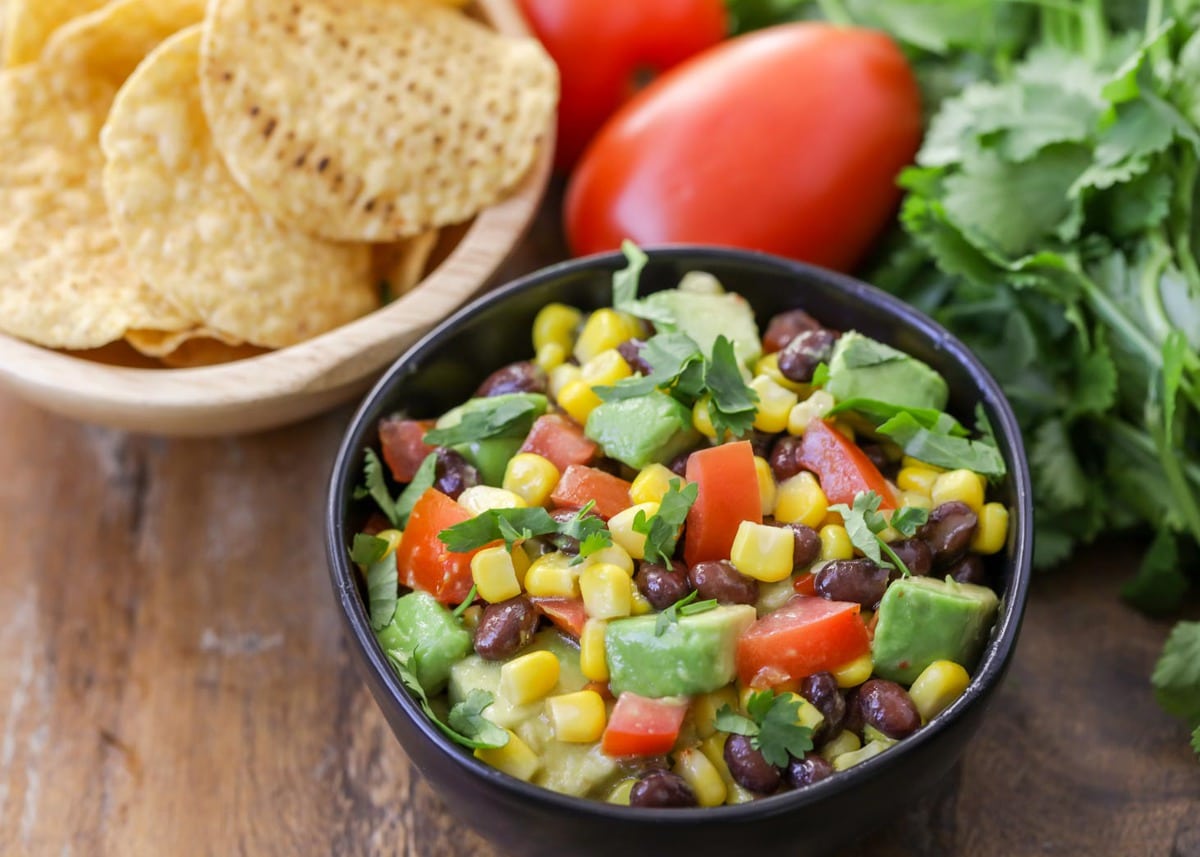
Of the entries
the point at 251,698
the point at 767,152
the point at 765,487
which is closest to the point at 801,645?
the point at 765,487

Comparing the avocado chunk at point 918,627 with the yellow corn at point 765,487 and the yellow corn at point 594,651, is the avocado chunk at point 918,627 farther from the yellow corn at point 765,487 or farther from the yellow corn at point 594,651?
the yellow corn at point 594,651

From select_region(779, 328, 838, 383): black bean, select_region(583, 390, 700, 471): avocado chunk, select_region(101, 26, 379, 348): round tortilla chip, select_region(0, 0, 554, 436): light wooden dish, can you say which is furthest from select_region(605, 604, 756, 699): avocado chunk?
select_region(101, 26, 379, 348): round tortilla chip

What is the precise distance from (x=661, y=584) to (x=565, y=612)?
17 cm

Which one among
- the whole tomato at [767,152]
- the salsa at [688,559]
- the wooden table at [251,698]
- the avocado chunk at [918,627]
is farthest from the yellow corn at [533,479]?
the whole tomato at [767,152]

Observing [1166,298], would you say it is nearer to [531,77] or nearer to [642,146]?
[642,146]

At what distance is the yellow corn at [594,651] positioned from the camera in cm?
180

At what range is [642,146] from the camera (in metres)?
2.97

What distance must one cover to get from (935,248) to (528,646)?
1341mm

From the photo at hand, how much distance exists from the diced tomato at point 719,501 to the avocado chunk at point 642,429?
0.08 m

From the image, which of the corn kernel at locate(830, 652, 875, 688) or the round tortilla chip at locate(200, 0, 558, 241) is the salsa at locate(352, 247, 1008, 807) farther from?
the round tortilla chip at locate(200, 0, 558, 241)

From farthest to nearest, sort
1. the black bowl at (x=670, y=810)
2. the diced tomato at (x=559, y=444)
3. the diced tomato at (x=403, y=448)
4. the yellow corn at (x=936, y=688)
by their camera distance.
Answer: the diced tomato at (x=403, y=448) < the diced tomato at (x=559, y=444) < the yellow corn at (x=936, y=688) < the black bowl at (x=670, y=810)

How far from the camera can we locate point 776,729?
1.72m

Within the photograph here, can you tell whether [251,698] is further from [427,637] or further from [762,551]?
[762,551]

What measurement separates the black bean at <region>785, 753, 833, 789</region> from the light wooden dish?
1229mm
